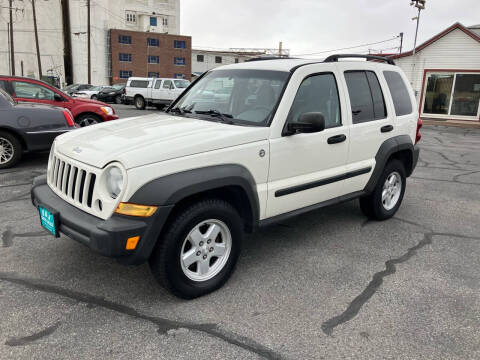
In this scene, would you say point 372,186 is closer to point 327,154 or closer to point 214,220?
point 327,154

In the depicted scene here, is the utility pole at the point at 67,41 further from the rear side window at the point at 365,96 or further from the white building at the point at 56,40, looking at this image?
the rear side window at the point at 365,96

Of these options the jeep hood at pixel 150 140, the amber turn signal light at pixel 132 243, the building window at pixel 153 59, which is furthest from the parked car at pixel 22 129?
the building window at pixel 153 59

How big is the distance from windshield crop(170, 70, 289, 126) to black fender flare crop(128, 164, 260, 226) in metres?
0.59

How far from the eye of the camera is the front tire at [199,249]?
285 centimetres

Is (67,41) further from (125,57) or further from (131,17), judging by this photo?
(131,17)

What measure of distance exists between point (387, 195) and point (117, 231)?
3.63m

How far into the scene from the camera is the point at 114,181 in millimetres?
2760

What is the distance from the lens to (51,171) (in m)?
3.47

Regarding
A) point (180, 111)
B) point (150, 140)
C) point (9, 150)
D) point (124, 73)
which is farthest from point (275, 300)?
point (124, 73)

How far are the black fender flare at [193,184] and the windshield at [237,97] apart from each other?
0.59m

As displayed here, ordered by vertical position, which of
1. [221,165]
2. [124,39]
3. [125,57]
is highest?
[124,39]

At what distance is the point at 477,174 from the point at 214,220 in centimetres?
710

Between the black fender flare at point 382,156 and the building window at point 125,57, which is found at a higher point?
the building window at point 125,57

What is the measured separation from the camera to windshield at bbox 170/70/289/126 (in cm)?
358
